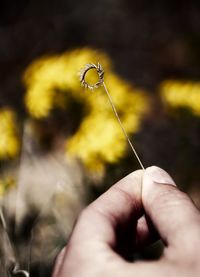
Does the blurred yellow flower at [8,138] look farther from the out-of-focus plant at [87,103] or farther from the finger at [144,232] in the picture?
the finger at [144,232]

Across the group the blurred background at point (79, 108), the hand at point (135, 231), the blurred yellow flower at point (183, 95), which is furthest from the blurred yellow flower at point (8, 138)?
the hand at point (135, 231)

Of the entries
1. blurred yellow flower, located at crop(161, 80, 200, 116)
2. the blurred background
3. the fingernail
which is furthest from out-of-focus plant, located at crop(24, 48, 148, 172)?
the fingernail

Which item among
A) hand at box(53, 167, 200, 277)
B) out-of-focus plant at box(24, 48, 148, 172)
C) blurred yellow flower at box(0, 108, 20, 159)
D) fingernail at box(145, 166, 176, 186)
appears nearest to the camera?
hand at box(53, 167, 200, 277)

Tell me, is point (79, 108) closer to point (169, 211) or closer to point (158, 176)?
point (158, 176)

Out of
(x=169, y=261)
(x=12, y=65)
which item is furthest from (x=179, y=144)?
(x=169, y=261)

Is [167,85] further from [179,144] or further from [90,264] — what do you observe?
[90,264]

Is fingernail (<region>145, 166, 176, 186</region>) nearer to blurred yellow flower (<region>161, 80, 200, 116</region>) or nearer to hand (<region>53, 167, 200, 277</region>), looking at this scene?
hand (<region>53, 167, 200, 277</region>)

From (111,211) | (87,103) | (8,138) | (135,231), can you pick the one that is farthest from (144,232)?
(8,138)
